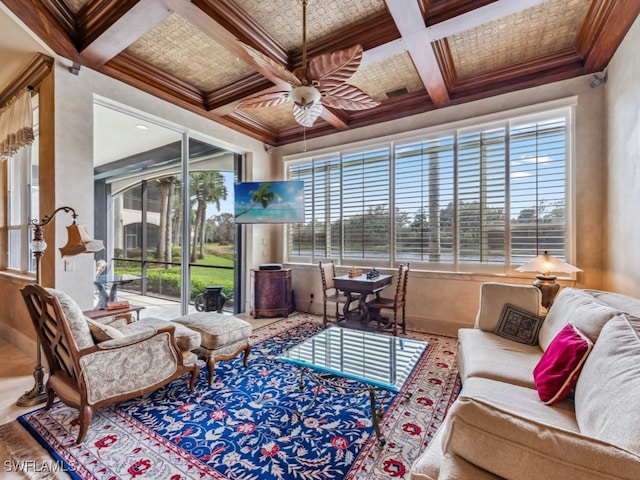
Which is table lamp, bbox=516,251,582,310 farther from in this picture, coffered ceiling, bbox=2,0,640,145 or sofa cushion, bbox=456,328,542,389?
coffered ceiling, bbox=2,0,640,145

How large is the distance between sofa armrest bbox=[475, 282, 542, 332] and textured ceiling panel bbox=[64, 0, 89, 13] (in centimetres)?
442

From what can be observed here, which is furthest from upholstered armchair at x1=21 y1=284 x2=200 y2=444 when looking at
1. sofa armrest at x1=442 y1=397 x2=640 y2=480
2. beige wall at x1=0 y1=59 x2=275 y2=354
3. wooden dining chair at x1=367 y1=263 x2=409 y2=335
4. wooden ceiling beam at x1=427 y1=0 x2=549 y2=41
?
wooden ceiling beam at x1=427 y1=0 x2=549 y2=41

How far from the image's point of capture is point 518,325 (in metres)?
2.48

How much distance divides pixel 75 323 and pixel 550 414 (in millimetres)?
2821

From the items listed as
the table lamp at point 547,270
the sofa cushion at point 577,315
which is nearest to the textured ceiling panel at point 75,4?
the sofa cushion at point 577,315

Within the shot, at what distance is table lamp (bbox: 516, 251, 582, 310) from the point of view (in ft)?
9.92

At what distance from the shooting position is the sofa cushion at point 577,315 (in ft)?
5.53

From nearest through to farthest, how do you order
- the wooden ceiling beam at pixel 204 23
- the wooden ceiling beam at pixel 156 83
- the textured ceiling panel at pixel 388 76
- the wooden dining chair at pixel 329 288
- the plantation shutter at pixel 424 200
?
1. the wooden ceiling beam at pixel 204 23
2. the wooden ceiling beam at pixel 156 83
3. the textured ceiling panel at pixel 388 76
4. the plantation shutter at pixel 424 200
5. the wooden dining chair at pixel 329 288

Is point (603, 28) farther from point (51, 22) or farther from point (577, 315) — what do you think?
point (51, 22)

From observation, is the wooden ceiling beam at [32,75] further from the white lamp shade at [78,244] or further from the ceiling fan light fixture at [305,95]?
the ceiling fan light fixture at [305,95]

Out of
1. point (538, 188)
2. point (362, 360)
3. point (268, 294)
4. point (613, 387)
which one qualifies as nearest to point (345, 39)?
point (538, 188)

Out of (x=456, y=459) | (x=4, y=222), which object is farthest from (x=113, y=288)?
(x=456, y=459)

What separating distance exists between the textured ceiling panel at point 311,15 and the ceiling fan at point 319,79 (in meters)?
0.15

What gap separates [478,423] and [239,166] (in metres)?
5.18
